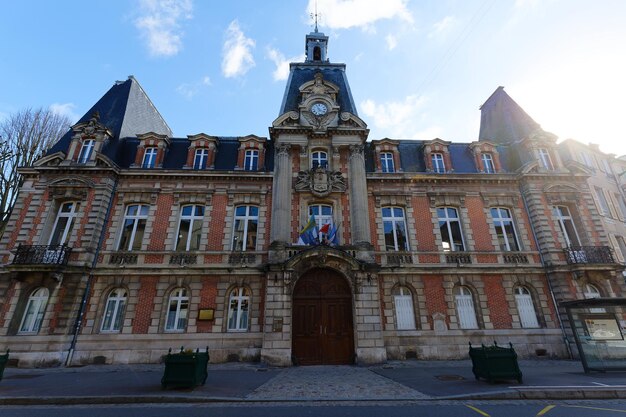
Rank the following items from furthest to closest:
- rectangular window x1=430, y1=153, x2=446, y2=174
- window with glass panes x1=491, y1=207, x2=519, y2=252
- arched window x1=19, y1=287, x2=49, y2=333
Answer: rectangular window x1=430, y1=153, x2=446, y2=174 < window with glass panes x1=491, y1=207, x2=519, y2=252 < arched window x1=19, y1=287, x2=49, y2=333

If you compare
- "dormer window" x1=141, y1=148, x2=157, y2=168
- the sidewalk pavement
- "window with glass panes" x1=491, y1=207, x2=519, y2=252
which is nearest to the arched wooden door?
the sidewalk pavement

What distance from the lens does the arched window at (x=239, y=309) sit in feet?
47.4

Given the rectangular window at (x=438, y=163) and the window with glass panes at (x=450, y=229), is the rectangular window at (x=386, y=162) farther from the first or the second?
the window with glass panes at (x=450, y=229)

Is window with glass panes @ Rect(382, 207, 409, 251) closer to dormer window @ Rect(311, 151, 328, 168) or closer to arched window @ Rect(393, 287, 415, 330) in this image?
arched window @ Rect(393, 287, 415, 330)

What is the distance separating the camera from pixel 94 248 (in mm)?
15102

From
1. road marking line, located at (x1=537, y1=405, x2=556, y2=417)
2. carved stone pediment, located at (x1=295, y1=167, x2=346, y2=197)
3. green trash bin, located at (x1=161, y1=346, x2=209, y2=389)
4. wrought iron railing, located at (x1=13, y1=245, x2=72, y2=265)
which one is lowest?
road marking line, located at (x1=537, y1=405, x2=556, y2=417)

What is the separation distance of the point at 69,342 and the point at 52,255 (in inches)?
167

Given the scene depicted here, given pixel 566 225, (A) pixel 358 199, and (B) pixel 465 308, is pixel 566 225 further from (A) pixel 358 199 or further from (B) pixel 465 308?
(A) pixel 358 199

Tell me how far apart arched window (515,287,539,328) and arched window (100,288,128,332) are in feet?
66.2

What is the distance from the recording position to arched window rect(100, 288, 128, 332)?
14.3 m

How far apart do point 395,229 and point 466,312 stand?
18.1 feet

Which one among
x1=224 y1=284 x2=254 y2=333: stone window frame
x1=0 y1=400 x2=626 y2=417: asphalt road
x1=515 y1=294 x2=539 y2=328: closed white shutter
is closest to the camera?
x1=0 y1=400 x2=626 y2=417: asphalt road

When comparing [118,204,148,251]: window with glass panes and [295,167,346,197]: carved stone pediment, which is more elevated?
[295,167,346,197]: carved stone pediment

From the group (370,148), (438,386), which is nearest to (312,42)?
(370,148)
